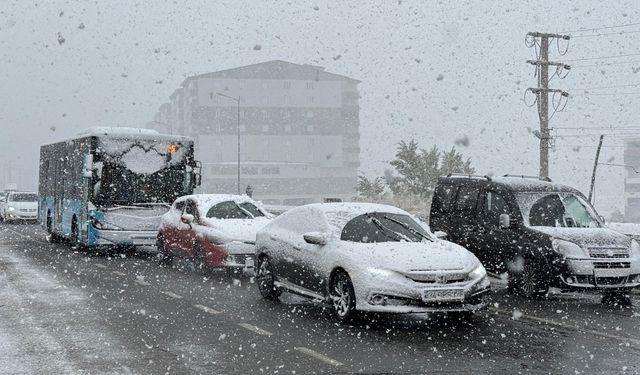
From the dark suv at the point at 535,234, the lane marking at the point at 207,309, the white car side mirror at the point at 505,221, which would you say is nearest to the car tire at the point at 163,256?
the dark suv at the point at 535,234

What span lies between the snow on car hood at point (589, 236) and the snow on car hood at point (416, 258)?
2.64 meters

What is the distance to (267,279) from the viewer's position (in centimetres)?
1216

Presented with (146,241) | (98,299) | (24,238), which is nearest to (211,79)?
(24,238)

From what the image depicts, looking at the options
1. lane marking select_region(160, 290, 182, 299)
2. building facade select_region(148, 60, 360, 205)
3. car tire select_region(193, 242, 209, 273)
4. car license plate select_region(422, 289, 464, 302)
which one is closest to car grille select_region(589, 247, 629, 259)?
car license plate select_region(422, 289, 464, 302)

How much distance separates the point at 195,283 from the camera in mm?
14742

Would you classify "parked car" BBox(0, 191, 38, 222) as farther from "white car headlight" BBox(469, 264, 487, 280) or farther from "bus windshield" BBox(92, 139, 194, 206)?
"white car headlight" BBox(469, 264, 487, 280)

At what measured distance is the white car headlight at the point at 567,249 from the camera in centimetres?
1194

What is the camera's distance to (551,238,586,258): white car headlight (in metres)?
11.9

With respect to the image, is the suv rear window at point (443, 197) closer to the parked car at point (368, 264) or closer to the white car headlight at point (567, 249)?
the white car headlight at point (567, 249)

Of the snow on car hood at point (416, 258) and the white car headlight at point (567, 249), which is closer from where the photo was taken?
the snow on car hood at point (416, 258)

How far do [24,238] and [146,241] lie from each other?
412 inches

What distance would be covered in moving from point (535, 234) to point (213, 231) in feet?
Result: 20.8

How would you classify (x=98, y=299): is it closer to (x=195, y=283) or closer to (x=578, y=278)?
(x=195, y=283)

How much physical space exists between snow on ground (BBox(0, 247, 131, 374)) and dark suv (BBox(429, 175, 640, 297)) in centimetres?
634
